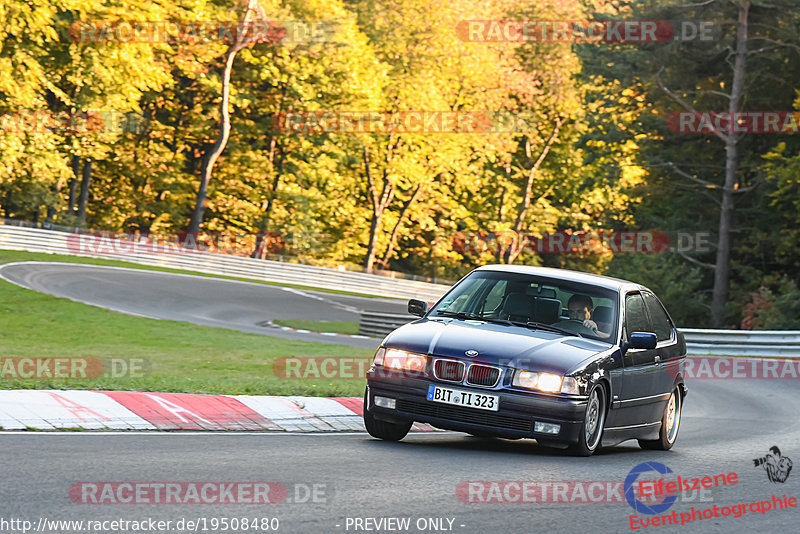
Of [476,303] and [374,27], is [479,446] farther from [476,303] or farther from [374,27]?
[374,27]

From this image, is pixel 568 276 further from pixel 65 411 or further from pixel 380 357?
pixel 65 411

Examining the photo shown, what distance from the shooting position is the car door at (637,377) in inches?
407

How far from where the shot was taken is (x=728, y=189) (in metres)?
40.6

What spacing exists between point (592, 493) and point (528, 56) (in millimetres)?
61319

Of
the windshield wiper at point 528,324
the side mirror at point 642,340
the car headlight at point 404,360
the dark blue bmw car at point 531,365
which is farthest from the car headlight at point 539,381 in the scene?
the side mirror at point 642,340

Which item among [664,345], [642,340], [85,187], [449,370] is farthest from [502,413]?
[85,187]

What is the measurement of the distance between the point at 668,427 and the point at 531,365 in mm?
3107

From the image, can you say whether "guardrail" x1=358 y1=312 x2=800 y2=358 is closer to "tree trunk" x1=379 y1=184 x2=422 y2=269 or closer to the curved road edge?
the curved road edge

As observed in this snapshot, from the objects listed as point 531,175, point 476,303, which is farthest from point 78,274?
→ point 531,175

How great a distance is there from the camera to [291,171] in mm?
58250

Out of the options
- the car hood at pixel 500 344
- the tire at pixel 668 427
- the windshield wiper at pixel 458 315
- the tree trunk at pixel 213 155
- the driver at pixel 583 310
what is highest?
the tree trunk at pixel 213 155

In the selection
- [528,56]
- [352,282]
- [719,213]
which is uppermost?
[528,56]

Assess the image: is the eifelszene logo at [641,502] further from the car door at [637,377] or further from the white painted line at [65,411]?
the white painted line at [65,411]

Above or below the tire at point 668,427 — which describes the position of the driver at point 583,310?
above
